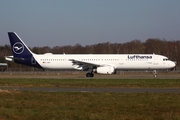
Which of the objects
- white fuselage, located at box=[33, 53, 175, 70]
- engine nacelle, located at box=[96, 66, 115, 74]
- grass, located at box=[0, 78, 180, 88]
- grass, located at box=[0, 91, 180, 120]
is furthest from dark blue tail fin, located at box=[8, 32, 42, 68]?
grass, located at box=[0, 91, 180, 120]

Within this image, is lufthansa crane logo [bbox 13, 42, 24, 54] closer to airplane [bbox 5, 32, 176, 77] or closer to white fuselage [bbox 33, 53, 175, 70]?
airplane [bbox 5, 32, 176, 77]

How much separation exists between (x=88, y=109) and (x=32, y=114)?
2.43 m

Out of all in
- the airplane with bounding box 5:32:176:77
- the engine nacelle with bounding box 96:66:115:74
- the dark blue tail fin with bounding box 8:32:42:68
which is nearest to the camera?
the engine nacelle with bounding box 96:66:115:74

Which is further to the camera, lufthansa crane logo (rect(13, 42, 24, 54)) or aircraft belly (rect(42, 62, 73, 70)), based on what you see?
lufthansa crane logo (rect(13, 42, 24, 54))

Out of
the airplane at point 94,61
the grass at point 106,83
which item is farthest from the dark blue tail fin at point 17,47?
the grass at point 106,83

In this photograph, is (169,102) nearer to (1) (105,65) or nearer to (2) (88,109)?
(2) (88,109)

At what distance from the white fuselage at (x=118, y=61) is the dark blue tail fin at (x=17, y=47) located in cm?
173

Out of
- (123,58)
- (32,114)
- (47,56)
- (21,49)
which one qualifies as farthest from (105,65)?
(32,114)

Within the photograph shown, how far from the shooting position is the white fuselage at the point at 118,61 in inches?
1884

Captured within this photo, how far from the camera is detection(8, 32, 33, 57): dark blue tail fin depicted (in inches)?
1976

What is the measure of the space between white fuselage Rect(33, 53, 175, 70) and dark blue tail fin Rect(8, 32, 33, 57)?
173cm

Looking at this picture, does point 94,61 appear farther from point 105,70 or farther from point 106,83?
point 106,83

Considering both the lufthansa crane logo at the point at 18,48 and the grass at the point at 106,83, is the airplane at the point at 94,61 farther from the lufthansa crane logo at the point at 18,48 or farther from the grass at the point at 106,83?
the grass at the point at 106,83

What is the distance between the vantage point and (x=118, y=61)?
48.2 metres
